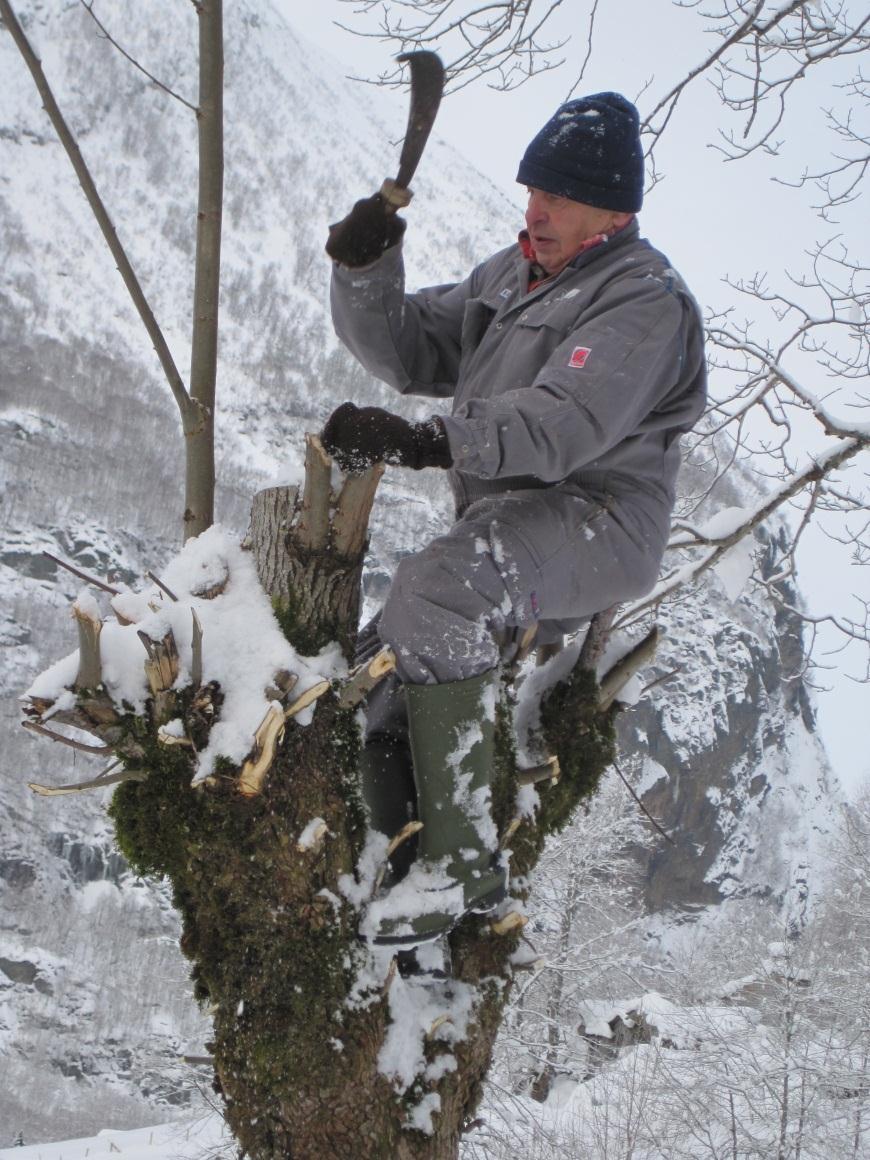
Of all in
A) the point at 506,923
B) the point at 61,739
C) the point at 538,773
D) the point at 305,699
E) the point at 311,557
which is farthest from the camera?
the point at 538,773

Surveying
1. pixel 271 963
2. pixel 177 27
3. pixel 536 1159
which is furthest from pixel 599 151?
pixel 177 27

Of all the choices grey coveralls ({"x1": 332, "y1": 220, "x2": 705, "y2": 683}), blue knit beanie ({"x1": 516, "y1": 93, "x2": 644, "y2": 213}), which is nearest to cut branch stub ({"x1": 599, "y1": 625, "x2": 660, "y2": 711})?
grey coveralls ({"x1": 332, "y1": 220, "x2": 705, "y2": 683})

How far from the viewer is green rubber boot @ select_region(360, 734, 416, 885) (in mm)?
1874

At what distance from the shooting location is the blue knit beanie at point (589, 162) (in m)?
2.10

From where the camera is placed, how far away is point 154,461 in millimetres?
68500

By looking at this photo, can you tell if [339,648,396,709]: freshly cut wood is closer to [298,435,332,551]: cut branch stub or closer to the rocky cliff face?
[298,435,332,551]: cut branch stub

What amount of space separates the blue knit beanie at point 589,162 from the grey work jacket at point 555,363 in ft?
0.32

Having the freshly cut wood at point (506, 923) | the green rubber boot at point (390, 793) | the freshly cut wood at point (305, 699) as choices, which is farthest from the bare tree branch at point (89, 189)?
the freshly cut wood at point (506, 923)

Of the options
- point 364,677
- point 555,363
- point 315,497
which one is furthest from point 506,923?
point 555,363

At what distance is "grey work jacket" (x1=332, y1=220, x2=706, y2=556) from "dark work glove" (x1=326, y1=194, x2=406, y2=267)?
3 cm

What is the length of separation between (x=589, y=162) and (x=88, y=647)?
4.83ft

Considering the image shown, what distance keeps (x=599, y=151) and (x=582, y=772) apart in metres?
1.41

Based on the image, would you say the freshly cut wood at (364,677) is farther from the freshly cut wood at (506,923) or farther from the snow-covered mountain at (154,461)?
the snow-covered mountain at (154,461)

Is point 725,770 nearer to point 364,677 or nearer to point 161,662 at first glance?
point 364,677
